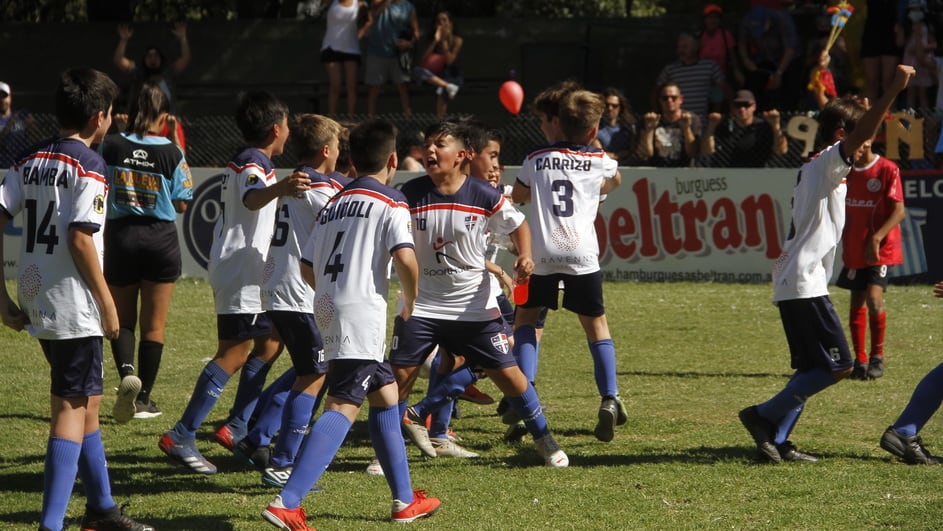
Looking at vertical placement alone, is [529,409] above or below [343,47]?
below

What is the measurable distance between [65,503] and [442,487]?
1965 millimetres

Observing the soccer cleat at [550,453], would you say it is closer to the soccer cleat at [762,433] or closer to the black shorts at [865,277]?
the soccer cleat at [762,433]

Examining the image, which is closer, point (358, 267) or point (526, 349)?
point (358, 267)

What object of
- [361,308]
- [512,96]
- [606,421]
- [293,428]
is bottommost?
[606,421]

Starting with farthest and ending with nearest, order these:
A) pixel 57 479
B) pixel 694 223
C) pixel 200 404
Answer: pixel 694 223 < pixel 200 404 < pixel 57 479

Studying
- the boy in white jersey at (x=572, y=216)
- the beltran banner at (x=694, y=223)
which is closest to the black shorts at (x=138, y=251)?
the boy in white jersey at (x=572, y=216)

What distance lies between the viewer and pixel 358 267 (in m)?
5.59

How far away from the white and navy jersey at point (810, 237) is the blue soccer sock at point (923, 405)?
74 cm

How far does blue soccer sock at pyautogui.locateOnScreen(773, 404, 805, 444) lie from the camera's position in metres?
6.86

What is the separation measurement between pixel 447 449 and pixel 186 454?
148cm

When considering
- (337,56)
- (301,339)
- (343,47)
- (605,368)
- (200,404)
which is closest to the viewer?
(301,339)

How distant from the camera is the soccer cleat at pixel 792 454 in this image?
6922mm

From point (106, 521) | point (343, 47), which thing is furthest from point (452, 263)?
point (343, 47)

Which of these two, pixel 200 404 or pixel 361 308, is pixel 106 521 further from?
pixel 361 308
